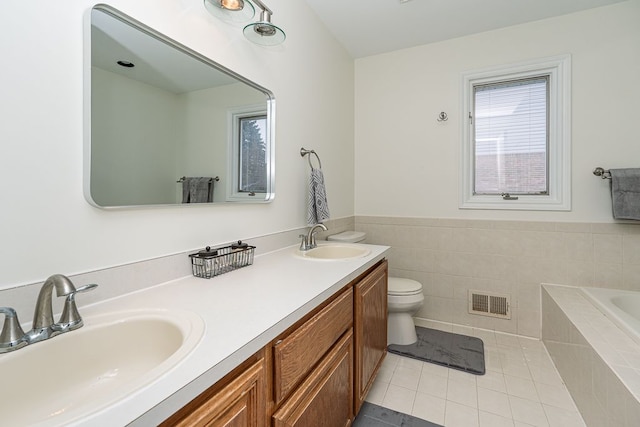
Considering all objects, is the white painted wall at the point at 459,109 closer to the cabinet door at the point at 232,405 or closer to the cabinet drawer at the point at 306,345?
the cabinet drawer at the point at 306,345

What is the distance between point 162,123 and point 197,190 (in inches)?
11.7

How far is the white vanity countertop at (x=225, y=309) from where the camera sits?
19.4 inches

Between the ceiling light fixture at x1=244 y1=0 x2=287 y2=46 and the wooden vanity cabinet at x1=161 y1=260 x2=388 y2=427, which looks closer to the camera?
the wooden vanity cabinet at x1=161 y1=260 x2=388 y2=427

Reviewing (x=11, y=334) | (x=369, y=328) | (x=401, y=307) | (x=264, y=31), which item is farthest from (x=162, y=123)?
(x=401, y=307)

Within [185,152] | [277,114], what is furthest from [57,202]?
[277,114]

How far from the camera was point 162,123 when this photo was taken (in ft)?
3.78

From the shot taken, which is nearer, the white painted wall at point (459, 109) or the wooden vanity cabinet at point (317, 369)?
the wooden vanity cabinet at point (317, 369)

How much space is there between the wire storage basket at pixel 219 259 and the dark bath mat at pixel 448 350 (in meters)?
1.46

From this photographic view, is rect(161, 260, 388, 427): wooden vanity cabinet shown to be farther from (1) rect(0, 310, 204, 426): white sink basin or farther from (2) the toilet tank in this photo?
(2) the toilet tank

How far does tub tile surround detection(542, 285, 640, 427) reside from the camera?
3.76 feet

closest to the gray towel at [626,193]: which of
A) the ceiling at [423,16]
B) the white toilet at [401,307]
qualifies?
the ceiling at [423,16]

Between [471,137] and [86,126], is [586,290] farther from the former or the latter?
[86,126]

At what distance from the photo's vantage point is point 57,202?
32.9 inches

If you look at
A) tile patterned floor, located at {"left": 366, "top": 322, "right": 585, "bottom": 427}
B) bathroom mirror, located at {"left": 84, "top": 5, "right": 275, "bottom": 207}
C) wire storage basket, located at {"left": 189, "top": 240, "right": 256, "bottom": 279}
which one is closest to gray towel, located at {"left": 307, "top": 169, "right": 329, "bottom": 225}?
bathroom mirror, located at {"left": 84, "top": 5, "right": 275, "bottom": 207}
